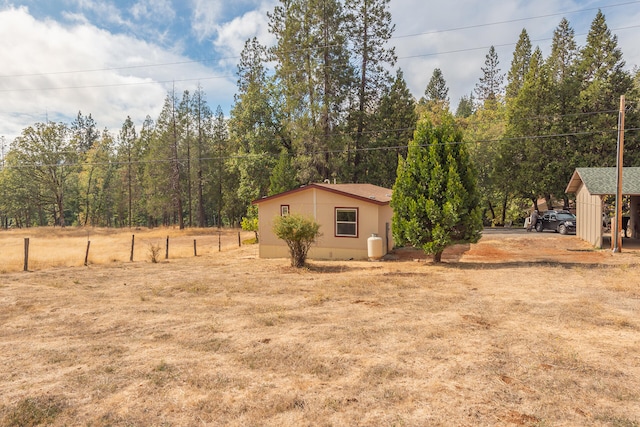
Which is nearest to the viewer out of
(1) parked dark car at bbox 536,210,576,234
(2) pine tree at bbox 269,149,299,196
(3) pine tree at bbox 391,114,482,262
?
(3) pine tree at bbox 391,114,482,262

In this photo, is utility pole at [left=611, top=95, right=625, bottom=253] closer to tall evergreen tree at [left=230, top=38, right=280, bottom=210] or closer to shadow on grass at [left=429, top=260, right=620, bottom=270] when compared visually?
shadow on grass at [left=429, top=260, right=620, bottom=270]

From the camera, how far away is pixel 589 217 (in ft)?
69.9

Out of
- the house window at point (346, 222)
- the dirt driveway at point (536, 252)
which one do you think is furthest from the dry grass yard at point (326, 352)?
the house window at point (346, 222)

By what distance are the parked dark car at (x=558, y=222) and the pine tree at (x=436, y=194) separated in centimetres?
1689

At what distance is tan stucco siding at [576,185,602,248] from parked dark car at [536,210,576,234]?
7.65 feet

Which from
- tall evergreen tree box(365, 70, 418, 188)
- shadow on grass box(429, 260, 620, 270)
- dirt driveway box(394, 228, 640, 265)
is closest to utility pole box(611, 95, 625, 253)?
dirt driveway box(394, 228, 640, 265)

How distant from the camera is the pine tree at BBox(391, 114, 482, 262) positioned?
1450 centimetres

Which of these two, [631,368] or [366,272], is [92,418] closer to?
→ [631,368]

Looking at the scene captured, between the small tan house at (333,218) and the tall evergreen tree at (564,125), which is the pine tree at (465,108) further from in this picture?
the small tan house at (333,218)

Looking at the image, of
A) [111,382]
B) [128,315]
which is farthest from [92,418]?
[128,315]

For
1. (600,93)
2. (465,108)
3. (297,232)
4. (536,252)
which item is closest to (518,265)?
(536,252)

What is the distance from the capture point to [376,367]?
210 inches

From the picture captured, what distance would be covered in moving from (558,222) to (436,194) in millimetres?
19114

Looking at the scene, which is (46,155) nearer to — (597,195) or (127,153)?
(127,153)
